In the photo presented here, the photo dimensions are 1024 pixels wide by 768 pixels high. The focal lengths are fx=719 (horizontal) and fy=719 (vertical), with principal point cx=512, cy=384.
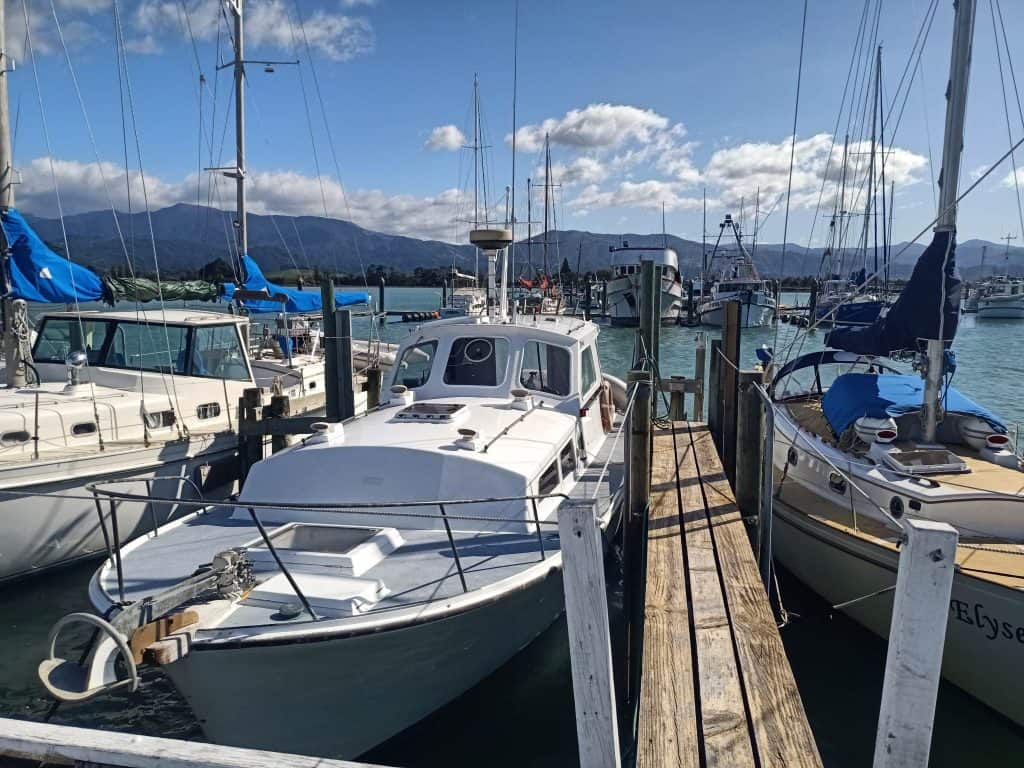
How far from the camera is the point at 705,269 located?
208 feet

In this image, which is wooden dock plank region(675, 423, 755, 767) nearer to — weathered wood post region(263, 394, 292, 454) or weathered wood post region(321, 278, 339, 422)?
weathered wood post region(321, 278, 339, 422)

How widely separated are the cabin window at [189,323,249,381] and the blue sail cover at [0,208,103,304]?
1850 millimetres

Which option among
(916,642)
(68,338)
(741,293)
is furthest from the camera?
(741,293)

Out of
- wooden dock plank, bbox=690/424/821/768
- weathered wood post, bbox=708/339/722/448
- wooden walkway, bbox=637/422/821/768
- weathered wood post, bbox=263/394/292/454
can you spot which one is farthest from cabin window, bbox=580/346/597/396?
weathered wood post, bbox=263/394/292/454

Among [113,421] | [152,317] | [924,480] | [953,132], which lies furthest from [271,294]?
[924,480]

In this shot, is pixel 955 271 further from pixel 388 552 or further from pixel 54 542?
pixel 54 542

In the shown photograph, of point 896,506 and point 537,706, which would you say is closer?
point 537,706

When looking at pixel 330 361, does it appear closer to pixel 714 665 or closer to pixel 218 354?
pixel 218 354

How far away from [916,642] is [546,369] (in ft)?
21.3

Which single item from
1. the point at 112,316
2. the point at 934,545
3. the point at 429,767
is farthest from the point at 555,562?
the point at 112,316

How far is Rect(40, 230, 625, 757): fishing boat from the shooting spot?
15.1ft

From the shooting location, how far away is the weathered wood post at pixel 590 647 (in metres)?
2.91

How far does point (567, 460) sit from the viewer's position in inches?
304

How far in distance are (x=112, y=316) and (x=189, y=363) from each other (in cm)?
143
